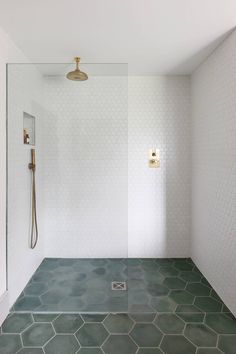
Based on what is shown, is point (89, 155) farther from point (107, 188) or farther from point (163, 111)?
point (163, 111)

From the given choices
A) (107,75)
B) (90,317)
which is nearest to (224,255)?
(90,317)

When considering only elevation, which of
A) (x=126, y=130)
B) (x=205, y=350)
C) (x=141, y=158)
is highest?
(x=126, y=130)

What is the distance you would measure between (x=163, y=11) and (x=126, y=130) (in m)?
1.43

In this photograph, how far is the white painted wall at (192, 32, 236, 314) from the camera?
2004 mm

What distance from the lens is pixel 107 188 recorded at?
3.01 meters

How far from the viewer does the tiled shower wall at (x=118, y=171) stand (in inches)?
115

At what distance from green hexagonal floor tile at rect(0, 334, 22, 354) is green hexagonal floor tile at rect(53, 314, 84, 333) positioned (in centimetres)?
27

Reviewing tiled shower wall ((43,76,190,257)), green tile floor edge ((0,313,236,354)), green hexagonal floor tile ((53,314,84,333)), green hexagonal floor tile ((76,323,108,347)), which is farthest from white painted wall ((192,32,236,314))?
green hexagonal floor tile ((53,314,84,333))

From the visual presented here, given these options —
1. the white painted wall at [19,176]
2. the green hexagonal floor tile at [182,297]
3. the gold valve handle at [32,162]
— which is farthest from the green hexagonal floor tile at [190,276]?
the gold valve handle at [32,162]

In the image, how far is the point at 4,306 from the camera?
1.94 m

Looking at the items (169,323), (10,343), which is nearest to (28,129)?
(10,343)

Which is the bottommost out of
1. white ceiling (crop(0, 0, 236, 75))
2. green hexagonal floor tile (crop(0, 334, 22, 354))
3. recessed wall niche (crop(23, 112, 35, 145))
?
green hexagonal floor tile (crop(0, 334, 22, 354))

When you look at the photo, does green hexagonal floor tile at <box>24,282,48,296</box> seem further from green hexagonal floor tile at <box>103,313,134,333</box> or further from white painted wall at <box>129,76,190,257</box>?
white painted wall at <box>129,76,190,257</box>

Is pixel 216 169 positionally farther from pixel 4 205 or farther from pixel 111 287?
pixel 4 205
